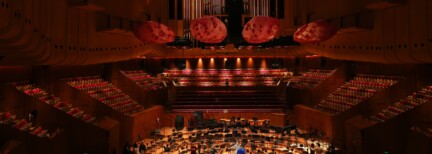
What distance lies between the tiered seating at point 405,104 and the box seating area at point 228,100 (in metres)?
4.87

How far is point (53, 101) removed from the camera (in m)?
9.63

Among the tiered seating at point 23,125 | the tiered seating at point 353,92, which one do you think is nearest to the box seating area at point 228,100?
the tiered seating at point 353,92

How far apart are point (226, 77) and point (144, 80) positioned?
3.94 meters

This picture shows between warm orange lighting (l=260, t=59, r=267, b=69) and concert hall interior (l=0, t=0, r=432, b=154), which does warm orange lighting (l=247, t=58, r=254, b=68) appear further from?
warm orange lighting (l=260, t=59, r=267, b=69)

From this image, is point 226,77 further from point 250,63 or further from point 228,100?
point 228,100

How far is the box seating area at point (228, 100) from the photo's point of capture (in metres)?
14.5

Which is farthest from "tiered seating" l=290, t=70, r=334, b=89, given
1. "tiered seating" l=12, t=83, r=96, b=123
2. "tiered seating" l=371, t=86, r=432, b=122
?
"tiered seating" l=12, t=83, r=96, b=123

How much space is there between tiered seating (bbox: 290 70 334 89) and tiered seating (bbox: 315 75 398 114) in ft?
3.21

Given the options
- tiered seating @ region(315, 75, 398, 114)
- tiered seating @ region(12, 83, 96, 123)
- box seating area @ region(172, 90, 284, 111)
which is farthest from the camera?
box seating area @ region(172, 90, 284, 111)

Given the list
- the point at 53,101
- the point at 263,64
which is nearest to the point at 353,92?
the point at 263,64

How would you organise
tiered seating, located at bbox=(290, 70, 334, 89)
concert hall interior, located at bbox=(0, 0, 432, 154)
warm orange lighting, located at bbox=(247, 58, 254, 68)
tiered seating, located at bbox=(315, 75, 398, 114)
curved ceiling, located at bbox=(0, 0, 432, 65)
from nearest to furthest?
curved ceiling, located at bbox=(0, 0, 432, 65), concert hall interior, located at bbox=(0, 0, 432, 154), tiered seating, located at bbox=(315, 75, 398, 114), tiered seating, located at bbox=(290, 70, 334, 89), warm orange lighting, located at bbox=(247, 58, 254, 68)

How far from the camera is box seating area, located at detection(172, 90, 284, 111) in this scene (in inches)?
572

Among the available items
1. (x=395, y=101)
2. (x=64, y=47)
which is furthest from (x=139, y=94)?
(x=395, y=101)

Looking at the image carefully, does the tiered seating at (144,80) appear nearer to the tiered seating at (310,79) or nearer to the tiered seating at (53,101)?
the tiered seating at (53,101)
